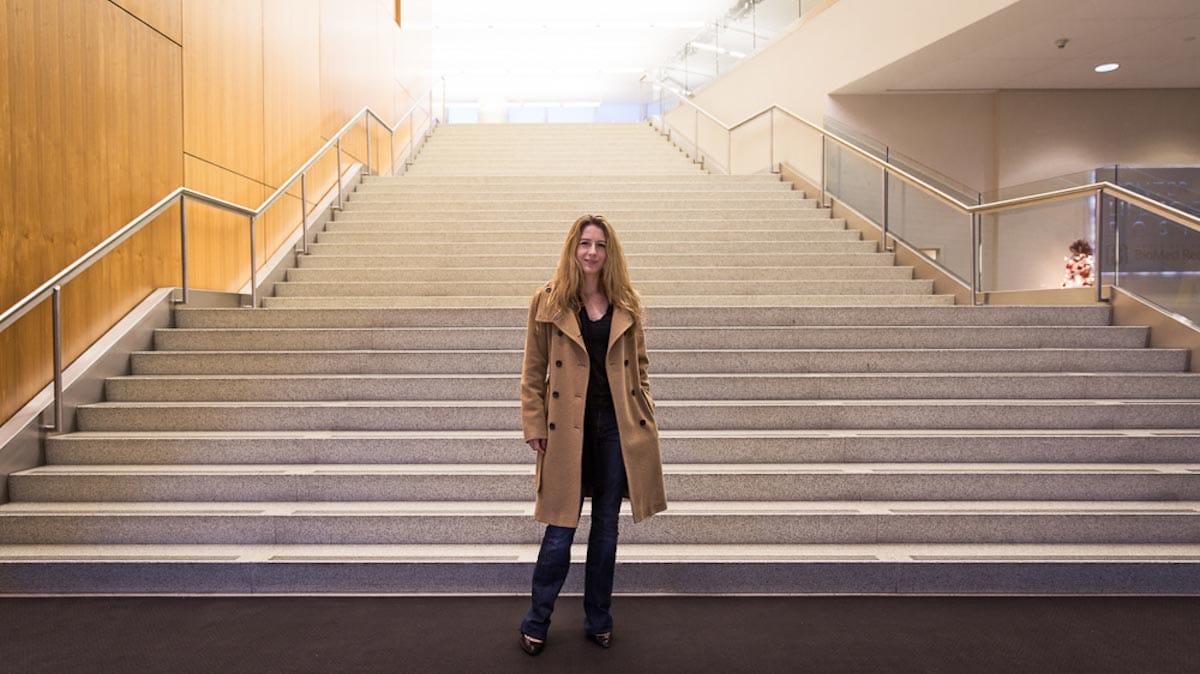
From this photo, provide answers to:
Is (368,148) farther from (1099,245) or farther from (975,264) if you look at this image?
(1099,245)

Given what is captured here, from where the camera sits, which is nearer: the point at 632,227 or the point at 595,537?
the point at 595,537

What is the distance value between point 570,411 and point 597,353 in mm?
226

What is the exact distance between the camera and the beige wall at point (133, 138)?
4.50 metres

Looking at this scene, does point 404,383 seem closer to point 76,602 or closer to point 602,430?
point 76,602

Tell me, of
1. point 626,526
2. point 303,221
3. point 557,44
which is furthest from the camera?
point 557,44

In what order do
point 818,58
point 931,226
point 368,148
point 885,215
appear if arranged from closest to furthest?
point 931,226 → point 885,215 → point 368,148 → point 818,58

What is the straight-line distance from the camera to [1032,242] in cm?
655

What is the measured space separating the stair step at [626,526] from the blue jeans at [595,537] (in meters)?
0.90

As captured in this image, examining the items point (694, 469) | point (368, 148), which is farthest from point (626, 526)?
point (368, 148)

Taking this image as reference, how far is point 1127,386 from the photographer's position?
5.21 m

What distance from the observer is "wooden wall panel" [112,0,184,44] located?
5535mm

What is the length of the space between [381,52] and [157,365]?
794 cm

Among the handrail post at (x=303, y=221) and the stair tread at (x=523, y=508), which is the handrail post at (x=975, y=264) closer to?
the stair tread at (x=523, y=508)

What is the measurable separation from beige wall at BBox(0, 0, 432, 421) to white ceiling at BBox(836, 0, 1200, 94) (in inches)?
271
